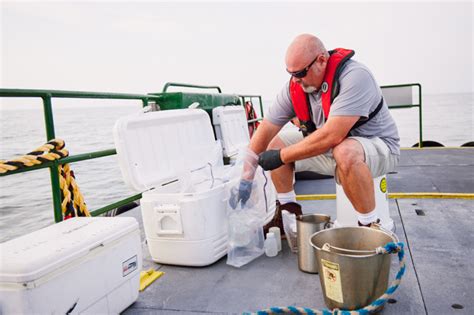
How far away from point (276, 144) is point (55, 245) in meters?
1.46

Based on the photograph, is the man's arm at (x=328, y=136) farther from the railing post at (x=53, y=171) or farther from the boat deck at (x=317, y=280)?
the railing post at (x=53, y=171)

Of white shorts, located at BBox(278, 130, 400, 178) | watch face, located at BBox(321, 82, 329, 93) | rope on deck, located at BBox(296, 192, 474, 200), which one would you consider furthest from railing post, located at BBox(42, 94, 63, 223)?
rope on deck, located at BBox(296, 192, 474, 200)

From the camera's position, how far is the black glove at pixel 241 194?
84.0 inches

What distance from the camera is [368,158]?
1.99 metres

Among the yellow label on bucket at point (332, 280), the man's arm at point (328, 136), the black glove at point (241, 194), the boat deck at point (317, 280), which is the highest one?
the man's arm at point (328, 136)

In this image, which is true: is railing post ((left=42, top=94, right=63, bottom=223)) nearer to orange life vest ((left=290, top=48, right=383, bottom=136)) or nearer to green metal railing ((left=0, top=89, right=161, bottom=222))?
green metal railing ((left=0, top=89, right=161, bottom=222))

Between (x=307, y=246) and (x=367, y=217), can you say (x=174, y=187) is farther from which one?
(x=367, y=217)

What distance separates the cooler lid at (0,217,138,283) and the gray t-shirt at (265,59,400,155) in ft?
3.90

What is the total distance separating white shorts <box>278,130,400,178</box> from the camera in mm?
2016

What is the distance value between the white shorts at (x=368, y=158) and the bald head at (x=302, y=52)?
50 centimetres

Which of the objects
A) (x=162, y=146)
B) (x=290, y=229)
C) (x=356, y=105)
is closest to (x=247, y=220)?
(x=290, y=229)

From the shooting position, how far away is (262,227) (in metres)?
2.19

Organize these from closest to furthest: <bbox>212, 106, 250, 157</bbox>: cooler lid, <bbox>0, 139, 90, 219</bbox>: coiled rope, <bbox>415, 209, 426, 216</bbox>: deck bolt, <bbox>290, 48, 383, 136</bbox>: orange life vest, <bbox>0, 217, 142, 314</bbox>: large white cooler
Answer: <bbox>0, 217, 142, 314</bbox>: large white cooler, <bbox>0, 139, 90, 219</bbox>: coiled rope, <bbox>290, 48, 383, 136</bbox>: orange life vest, <bbox>415, 209, 426, 216</bbox>: deck bolt, <bbox>212, 106, 250, 157</bbox>: cooler lid

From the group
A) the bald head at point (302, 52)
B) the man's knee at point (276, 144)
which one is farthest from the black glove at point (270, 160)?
the bald head at point (302, 52)
